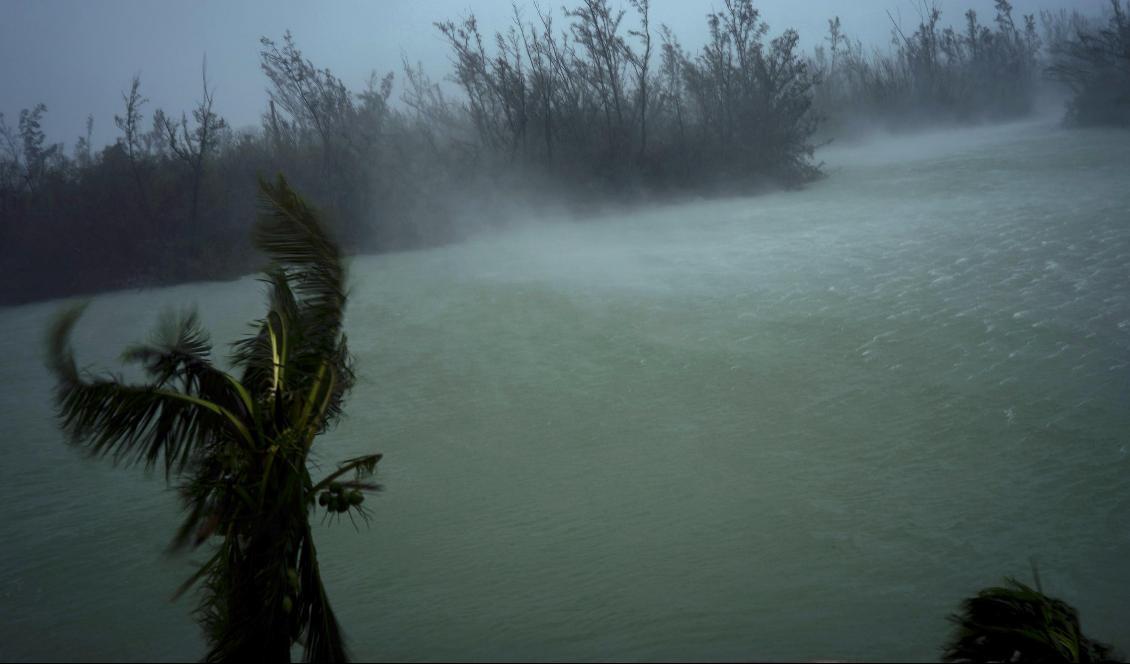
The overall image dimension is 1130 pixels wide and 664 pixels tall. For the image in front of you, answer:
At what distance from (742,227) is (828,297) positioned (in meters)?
5.60

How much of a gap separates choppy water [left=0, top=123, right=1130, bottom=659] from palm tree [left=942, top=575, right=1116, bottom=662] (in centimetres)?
76

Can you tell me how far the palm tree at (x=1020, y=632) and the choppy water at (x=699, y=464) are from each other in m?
0.76

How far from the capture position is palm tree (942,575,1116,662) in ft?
8.98

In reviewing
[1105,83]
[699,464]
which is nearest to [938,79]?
[1105,83]

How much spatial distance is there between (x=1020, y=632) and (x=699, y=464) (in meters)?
3.31

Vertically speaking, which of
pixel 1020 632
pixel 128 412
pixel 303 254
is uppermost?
pixel 303 254

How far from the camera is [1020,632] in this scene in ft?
9.08

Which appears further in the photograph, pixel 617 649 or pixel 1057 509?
pixel 1057 509

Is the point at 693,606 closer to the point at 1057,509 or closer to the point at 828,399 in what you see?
the point at 1057,509

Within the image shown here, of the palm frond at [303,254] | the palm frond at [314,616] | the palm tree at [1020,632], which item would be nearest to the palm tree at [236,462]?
the palm frond at [314,616]

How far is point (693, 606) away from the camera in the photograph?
4.26m

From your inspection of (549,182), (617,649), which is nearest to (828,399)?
(617,649)

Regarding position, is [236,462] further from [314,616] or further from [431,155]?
[431,155]

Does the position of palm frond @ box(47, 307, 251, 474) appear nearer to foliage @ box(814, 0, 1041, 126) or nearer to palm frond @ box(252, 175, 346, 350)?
palm frond @ box(252, 175, 346, 350)
